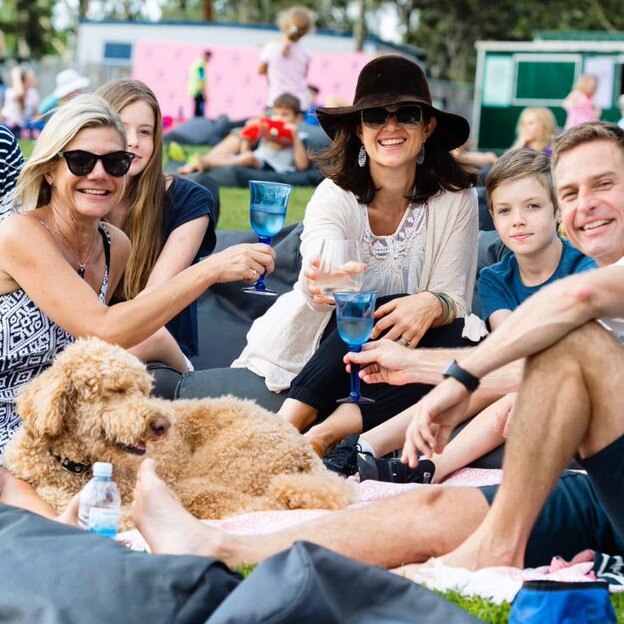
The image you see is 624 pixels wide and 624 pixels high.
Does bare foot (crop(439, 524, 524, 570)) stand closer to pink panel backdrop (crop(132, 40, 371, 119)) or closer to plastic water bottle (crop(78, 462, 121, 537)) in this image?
plastic water bottle (crop(78, 462, 121, 537))

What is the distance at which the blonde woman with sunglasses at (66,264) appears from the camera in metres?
4.85

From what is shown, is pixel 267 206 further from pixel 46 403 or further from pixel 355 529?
pixel 355 529

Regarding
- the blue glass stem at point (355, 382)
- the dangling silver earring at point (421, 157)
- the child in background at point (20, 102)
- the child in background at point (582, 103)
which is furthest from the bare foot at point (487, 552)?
the child in background at point (20, 102)

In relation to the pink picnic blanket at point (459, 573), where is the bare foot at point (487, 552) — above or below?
above

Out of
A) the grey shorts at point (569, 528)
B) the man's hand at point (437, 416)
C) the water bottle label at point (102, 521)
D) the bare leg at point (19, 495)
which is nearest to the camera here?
the man's hand at point (437, 416)

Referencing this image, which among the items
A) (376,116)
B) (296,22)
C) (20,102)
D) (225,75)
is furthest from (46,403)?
(225,75)

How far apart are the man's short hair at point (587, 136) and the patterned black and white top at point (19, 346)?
2.16m

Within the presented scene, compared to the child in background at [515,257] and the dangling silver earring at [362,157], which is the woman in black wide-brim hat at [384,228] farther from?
the child in background at [515,257]

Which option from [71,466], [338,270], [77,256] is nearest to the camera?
[71,466]

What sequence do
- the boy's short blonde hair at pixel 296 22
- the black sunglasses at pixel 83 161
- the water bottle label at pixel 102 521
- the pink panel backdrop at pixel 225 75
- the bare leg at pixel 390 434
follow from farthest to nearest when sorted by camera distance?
the pink panel backdrop at pixel 225 75 → the boy's short blonde hair at pixel 296 22 → the bare leg at pixel 390 434 → the black sunglasses at pixel 83 161 → the water bottle label at pixel 102 521

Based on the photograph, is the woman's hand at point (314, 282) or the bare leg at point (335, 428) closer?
the woman's hand at point (314, 282)

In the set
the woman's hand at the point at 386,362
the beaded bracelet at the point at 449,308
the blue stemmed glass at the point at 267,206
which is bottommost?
the woman's hand at the point at 386,362

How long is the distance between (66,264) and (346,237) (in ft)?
5.15

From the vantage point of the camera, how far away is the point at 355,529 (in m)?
3.84
